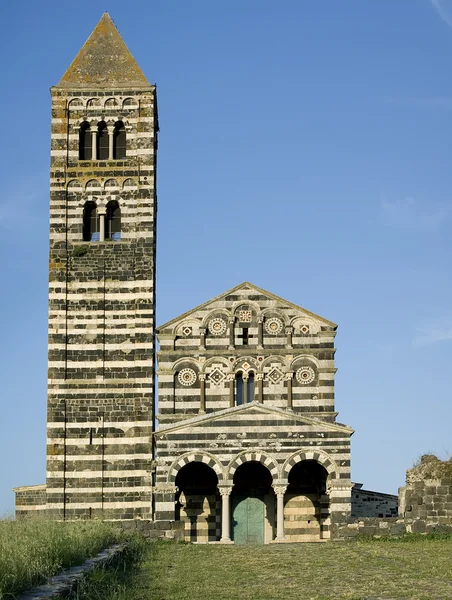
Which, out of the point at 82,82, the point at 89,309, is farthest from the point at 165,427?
the point at 82,82

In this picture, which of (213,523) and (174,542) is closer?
(174,542)

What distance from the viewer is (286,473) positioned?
3516cm

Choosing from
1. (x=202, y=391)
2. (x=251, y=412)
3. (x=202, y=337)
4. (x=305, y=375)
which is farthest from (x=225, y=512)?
(x=202, y=337)

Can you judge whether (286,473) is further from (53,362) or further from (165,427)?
(53,362)

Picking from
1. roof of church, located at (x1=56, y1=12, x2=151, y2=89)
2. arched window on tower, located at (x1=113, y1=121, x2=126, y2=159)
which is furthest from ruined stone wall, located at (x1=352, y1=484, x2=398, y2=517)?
roof of church, located at (x1=56, y1=12, x2=151, y2=89)

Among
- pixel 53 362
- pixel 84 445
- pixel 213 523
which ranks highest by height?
pixel 53 362

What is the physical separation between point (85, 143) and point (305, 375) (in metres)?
12.4

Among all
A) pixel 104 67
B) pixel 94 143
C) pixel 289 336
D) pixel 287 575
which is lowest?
pixel 287 575

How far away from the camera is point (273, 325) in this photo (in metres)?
39.9

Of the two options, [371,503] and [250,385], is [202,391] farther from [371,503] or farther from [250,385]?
[371,503]

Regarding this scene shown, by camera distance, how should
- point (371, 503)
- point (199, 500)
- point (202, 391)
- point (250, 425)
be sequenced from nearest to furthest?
point (250, 425)
point (199, 500)
point (202, 391)
point (371, 503)

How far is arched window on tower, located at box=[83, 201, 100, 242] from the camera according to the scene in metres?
41.0

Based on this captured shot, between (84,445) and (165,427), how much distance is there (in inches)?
185

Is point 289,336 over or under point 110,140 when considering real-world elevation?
under
